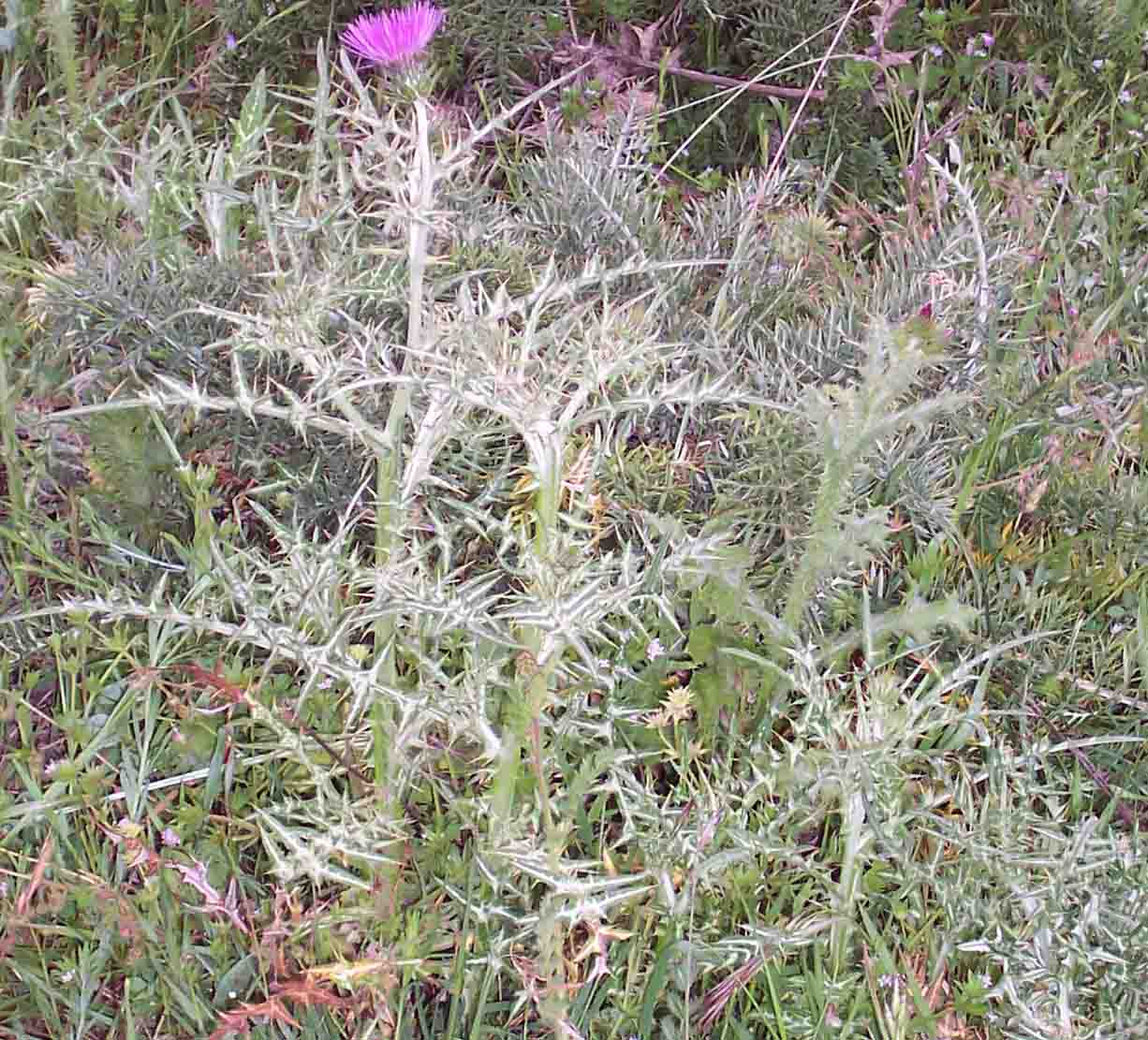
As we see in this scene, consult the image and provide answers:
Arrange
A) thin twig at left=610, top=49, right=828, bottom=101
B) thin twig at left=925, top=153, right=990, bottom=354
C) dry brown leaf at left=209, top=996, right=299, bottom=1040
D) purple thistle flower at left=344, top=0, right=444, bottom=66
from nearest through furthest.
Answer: dry brown leaf at left=209, top=996, right=299, bottom=1040
purple thistle flower at left=344, top=0, right=444, bottom=66
thin twig at left=925, top=153, right=990, bottom=354
thin twig at left=610, top=49, right=828, bottom=101

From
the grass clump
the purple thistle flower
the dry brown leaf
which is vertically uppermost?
the purple thistle flower

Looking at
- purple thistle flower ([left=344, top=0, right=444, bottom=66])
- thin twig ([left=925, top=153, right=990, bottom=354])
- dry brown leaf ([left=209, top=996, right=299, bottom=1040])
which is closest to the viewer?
dry brown leaf ([left=209, top=996, right=299, bottom=1040])

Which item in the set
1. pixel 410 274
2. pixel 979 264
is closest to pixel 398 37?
pixel 410 274

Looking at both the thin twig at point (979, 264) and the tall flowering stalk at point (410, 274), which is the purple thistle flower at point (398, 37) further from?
the thin twig at point (979, 264)

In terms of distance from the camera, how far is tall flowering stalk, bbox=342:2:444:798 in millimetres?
1409

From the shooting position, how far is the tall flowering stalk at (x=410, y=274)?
141 cm

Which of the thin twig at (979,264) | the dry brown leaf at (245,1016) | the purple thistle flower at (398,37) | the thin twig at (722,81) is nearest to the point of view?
the dry brown leaf at (245,1016)

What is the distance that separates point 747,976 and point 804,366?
917mm

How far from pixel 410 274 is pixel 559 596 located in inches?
16.0

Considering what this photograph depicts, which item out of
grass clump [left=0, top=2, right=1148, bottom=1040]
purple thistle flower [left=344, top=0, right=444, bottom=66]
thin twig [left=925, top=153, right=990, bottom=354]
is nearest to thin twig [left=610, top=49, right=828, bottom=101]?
grass clump [left=0, top=2, right=1148, bottom=1040]

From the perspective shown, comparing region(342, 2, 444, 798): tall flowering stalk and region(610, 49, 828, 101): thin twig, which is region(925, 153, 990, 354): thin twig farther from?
region(342, 2, 444, 798): tall flowering stalk

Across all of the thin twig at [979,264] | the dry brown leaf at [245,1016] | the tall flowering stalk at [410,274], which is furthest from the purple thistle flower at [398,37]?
the dry brown leaf at [245,1016]

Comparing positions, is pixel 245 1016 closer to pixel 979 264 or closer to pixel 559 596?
pixel 559 596

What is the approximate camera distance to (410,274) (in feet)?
4.85
